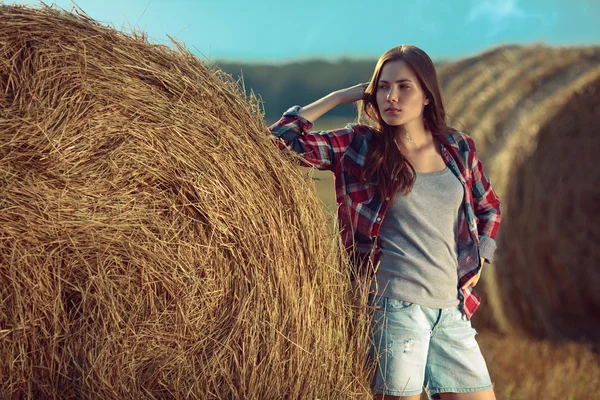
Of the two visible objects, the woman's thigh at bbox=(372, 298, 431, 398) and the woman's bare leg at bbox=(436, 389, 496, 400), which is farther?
the woman's bare leg at bbox=(436, 389, 496, 400)

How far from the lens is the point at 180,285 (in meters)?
2.39

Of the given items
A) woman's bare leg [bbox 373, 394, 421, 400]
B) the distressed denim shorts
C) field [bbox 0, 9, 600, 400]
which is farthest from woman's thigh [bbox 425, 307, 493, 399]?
field [bbox 0, 9, 600, 400]

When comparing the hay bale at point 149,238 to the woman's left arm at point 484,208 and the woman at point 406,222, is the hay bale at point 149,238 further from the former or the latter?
the woman's left arm at point 484,208

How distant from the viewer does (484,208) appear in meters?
2.72

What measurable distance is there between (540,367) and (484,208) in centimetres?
183

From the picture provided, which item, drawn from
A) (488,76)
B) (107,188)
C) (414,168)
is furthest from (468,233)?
(488,76)

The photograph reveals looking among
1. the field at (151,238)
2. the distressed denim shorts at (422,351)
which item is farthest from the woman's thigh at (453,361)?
the field at (151,238)

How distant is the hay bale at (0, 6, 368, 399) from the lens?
2242 millimetres

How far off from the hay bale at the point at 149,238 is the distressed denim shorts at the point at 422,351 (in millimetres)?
99

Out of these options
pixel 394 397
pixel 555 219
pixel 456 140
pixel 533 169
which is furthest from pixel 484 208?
pixel 555 219

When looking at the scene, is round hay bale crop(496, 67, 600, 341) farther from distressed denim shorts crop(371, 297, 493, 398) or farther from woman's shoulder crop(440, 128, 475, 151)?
distressed denim shorts crop(371, 297, 493, 398)

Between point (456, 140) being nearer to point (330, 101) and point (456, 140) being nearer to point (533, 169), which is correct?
point (330, 101)

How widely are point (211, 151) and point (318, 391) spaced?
868 millimetres

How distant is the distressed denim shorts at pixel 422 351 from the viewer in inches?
94.0
